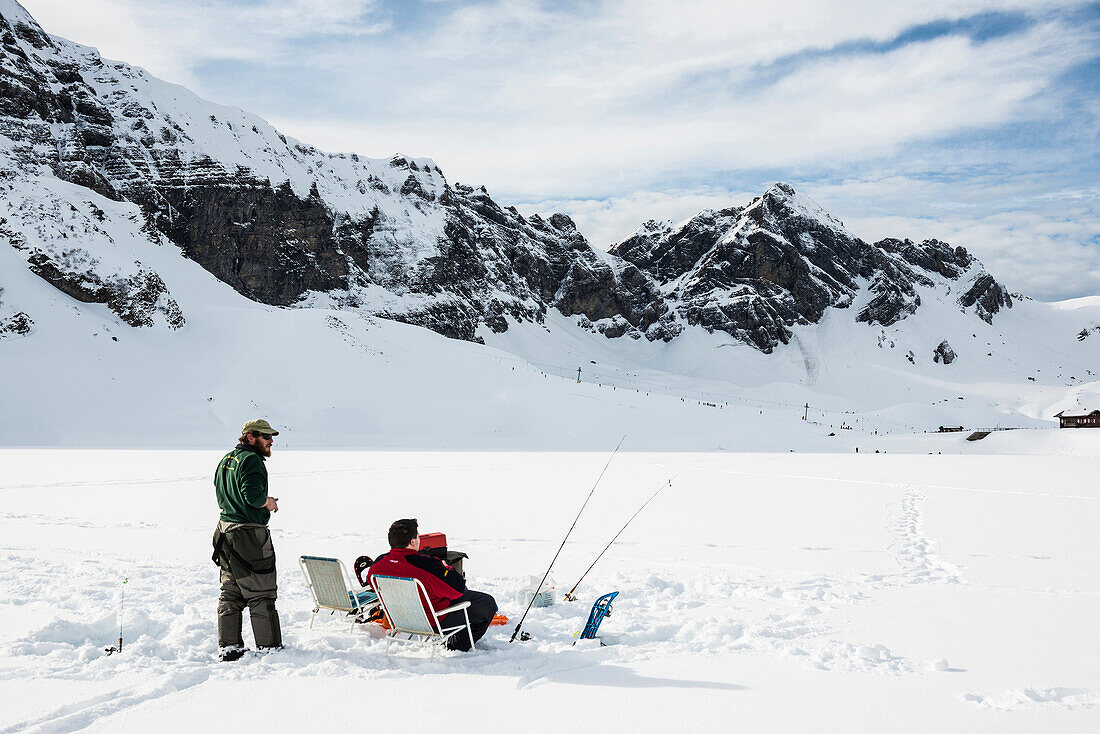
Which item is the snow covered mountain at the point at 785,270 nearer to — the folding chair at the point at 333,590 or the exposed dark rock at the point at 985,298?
the exposed dark rock at the point at 985,298

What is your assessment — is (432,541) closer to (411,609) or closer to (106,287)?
(411,609)

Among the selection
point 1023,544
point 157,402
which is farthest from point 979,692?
point 157,402

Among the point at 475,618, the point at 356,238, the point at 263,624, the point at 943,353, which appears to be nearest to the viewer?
the point at 263,624

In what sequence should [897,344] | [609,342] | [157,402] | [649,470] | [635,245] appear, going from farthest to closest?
[635,245], [609,342], [897,344], [157,402], [649,470]

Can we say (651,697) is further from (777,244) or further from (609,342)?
(777,244)

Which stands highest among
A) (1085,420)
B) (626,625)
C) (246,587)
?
(246,587)

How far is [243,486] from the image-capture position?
18.1 ft

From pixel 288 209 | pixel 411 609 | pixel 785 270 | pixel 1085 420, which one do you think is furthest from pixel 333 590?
pixel 785 270

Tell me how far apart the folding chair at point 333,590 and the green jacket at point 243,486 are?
897mm

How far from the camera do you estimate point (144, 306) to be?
154 ft

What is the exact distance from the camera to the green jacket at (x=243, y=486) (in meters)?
5.54

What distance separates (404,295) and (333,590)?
111 m

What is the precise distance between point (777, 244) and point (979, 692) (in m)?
148

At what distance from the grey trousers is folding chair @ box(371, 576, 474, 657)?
0.92 metres
